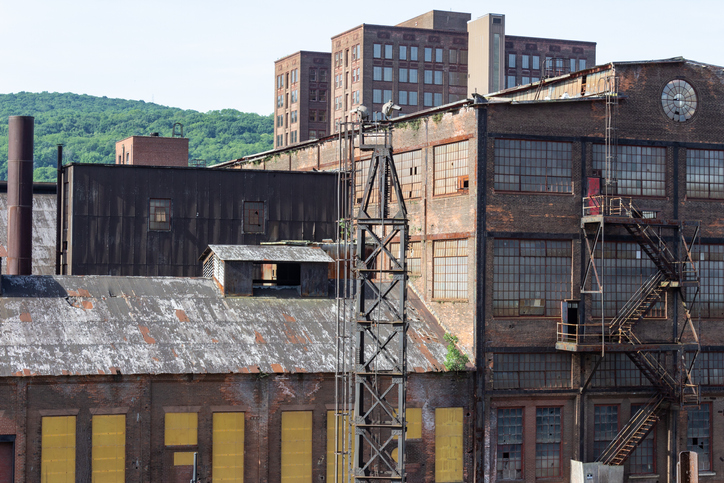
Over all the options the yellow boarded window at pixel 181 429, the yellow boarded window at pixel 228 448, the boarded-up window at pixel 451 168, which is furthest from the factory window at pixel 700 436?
the yellow boarded window at pixel 181 429

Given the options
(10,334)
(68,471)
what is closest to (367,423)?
(68,471)

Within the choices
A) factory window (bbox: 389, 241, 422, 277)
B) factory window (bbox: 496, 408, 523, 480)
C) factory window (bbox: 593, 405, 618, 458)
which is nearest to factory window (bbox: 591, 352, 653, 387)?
factory window (bbox: 593, 405, 618, 458)

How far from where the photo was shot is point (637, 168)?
3597cm

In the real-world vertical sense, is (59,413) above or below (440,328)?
below

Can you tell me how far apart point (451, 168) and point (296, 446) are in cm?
1227

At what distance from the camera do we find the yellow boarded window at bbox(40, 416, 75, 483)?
28389 mm

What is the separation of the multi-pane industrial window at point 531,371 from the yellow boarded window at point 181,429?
441 inches

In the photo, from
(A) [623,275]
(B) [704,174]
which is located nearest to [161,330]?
(A) [623,275]

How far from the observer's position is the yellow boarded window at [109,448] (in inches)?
1141

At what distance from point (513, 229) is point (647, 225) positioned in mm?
5042

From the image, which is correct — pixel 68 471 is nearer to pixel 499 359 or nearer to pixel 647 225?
pixel 499 359

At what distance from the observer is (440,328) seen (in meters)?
36.0

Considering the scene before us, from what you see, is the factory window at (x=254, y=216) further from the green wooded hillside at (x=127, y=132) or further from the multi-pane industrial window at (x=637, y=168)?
the green wooded hillside at (x=127, y=132)

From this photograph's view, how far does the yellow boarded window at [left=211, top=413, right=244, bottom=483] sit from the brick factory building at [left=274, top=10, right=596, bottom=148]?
7423 cm
